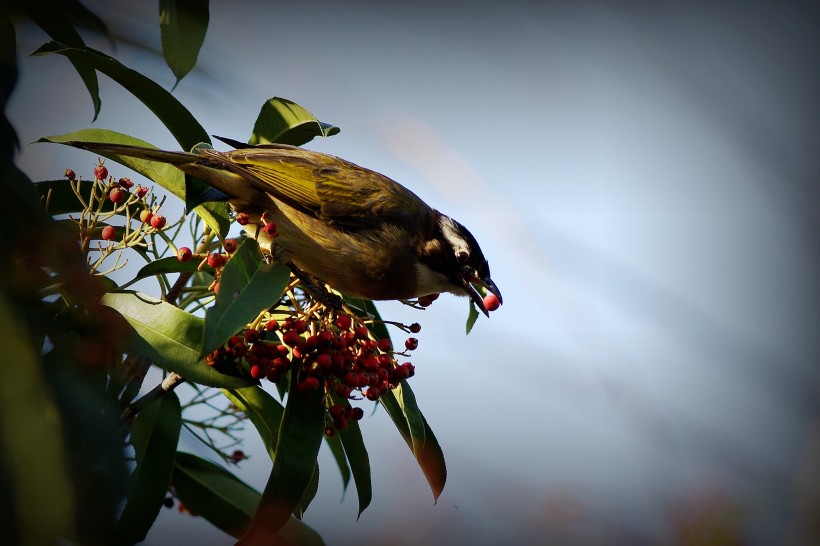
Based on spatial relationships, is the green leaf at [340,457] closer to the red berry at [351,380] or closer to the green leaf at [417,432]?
the green leaf at [417,432]

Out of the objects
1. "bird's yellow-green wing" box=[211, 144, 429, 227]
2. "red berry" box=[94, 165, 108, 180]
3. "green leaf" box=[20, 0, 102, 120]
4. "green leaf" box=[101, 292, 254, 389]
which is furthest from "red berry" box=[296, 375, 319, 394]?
"green leaf" box=[20, 0, 102, 120]

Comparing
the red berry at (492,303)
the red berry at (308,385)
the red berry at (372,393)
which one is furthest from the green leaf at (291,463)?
the red berry at (492,303)

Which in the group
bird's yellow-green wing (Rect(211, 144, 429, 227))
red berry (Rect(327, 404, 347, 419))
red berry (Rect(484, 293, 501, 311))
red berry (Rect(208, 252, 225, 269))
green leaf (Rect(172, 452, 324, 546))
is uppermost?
bird's yellow-green wing (Rect(211, 144, 429, 227))

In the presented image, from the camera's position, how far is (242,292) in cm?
218

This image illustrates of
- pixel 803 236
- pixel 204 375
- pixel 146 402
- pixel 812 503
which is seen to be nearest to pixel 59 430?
pixel 204 375

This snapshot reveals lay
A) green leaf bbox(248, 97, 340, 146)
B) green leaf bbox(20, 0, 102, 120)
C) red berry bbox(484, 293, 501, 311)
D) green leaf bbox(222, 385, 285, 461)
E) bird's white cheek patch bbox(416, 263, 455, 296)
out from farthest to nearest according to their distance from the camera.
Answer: bird's white cheek patch bbox(416, 263, 455, 296) < red berry bbox(484, 293, 501, 311) < green leaf bbox(248, 97, 340, 146) < green leaf bbox(222, 385, 285, 461) < green leaf bbox(20, 0, 102, 120)

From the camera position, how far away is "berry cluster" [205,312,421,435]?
233 cm

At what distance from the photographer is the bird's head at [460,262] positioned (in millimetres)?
3441

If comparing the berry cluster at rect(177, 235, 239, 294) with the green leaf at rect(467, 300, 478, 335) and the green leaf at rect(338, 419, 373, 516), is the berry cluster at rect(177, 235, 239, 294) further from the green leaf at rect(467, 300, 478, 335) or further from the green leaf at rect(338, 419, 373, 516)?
the green leaf at rect(467, 300, 478, 335)

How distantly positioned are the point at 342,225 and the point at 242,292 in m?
1.30

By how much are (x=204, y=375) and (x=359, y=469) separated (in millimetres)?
776

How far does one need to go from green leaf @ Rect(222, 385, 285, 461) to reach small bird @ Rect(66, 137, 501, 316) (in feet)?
1.77

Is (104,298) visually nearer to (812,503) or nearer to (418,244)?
(418,244)

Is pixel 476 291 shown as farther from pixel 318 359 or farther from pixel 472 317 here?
pixel 318 359
